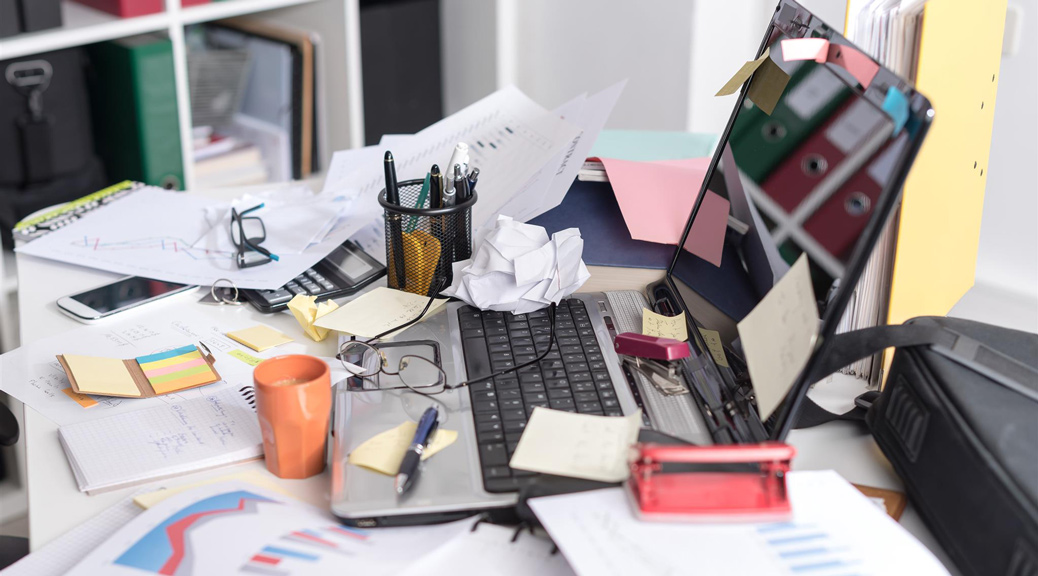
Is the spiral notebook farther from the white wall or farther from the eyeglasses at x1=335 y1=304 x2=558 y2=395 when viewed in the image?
the white wall

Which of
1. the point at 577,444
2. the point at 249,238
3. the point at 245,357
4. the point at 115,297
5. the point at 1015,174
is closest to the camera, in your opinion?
the point at 577,444

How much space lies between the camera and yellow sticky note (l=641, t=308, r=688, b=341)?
906mm

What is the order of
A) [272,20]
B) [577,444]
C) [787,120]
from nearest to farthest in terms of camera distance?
1. [577,444]
2. [787,120]
3. [272,20]

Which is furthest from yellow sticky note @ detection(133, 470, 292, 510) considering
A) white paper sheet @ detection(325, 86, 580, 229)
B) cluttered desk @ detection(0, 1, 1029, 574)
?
white paper sheet @ detection(325, 86, 580, 229)

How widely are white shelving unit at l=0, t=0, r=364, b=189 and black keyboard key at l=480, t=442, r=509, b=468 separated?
1358mm

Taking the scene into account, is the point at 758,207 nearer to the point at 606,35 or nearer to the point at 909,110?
the point at 909,110

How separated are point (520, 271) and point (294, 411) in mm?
304

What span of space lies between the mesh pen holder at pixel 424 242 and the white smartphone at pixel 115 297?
0.26 m

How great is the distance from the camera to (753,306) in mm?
792

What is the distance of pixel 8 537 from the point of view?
0.99 meters

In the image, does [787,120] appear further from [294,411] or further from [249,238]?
[249,238]

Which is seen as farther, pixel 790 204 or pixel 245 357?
pixel 245 357

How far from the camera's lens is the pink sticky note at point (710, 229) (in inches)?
36.3

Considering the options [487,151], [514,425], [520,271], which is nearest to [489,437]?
[514,425]
